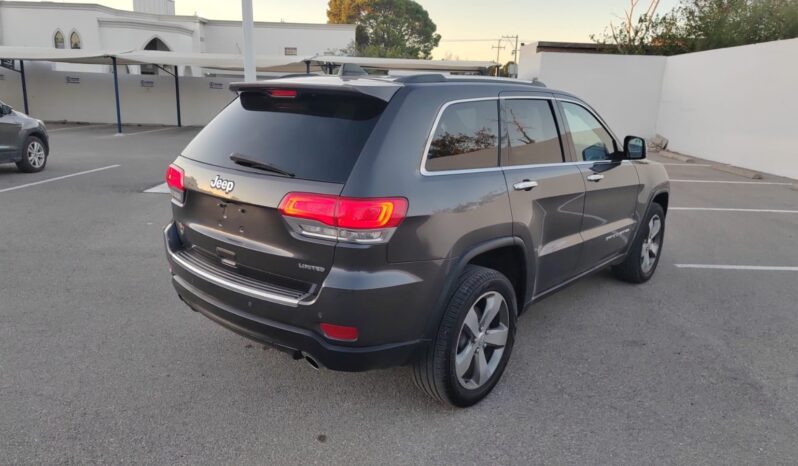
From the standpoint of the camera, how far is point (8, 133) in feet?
33.1

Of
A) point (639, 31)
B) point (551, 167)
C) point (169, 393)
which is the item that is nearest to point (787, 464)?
point (551, 167)

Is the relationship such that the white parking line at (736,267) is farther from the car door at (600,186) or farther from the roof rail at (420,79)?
the roof rail at (420,79)

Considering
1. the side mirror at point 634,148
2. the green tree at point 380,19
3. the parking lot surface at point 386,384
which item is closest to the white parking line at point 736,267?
the parking lot surface at point 386,384

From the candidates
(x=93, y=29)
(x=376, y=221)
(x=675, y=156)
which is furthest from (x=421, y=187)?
(x=93, y=29)

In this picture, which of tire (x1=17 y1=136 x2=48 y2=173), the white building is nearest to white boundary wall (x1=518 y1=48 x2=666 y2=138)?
tire (x1=17 y1=136 x2=48 y2=173)

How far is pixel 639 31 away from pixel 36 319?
2230 cm

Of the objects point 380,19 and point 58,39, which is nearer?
point 58,39

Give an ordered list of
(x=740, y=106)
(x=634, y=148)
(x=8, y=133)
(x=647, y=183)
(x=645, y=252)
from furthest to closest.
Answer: (x=740, y=106)
(x=8, y=133)
(x=645, y=252)
(x=647, y=183)
(x=634, y=148)

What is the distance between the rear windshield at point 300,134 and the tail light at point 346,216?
0.12 metres

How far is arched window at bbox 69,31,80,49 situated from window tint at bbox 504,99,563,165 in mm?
37380

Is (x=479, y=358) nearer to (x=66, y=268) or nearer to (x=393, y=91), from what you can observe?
(x=393, y=91)

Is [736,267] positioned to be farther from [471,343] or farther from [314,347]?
[314,347]

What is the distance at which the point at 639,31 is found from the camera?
838 inches

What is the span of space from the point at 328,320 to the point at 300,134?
958mm
